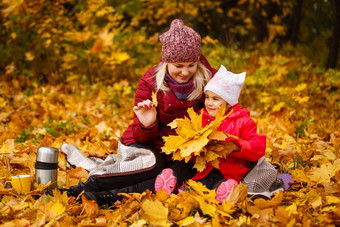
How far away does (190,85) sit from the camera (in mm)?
2527

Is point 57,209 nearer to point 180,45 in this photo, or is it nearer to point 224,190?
point 224,190

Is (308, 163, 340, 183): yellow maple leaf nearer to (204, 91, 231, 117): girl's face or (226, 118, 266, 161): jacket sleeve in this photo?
(226, 118, 266, 161): jacket sleeve

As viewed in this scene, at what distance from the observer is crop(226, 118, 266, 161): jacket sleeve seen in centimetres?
221

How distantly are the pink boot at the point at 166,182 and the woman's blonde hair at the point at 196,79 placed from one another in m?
0.58

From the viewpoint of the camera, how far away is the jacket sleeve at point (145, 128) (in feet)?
8.05

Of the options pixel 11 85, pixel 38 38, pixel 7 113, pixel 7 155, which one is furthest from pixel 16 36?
pixel 7 155

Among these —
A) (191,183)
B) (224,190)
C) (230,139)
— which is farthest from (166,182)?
(230,139)

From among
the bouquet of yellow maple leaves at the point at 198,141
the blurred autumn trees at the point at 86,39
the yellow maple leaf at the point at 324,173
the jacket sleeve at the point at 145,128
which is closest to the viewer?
the bouquet of yellow maple leaves at the point at 198,141

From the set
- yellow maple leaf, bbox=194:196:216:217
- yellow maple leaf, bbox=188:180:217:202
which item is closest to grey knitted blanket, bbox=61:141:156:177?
yellow maple leaf, bbox=188:180:217:202

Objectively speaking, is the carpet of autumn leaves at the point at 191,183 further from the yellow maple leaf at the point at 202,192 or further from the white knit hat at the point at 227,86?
the white knit hat at the point at 227,86

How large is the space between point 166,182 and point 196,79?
786mm

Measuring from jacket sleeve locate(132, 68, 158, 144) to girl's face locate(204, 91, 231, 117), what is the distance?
0.39 meters

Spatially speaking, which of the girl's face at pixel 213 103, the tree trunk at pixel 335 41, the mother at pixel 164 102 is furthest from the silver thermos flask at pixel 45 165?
the tree trunk at pixel 335 41

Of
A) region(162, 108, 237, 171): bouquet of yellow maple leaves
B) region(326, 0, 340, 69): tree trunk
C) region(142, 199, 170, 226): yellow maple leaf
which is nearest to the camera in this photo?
region(142, 199, 170, 226): yellow maple leaf
